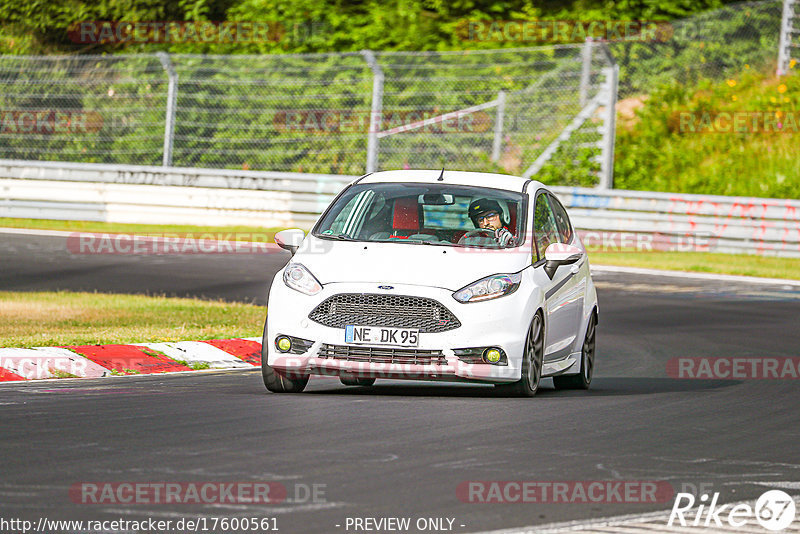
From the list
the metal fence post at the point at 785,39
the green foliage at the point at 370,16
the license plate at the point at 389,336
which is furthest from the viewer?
the green foliage at the point at 370,16

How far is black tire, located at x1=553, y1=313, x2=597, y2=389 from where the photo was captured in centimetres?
1109

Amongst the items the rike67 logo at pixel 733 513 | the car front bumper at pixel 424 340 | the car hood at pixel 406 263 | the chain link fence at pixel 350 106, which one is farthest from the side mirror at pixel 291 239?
the chain link fence at pixel 350 106

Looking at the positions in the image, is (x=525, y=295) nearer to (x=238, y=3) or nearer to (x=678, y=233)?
(x=678, y=233)

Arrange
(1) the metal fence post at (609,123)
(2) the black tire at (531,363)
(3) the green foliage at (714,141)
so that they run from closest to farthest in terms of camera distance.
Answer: (2) the black tire at (531,363) → (1) the metal fence post at (609,123) → (3) the green foliage at (714,141)

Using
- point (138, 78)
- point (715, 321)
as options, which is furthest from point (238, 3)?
point (715, 321)

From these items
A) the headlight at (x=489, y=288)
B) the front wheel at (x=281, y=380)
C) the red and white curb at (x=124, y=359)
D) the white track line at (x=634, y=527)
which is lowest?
the red and white curb at (x=124, y=359)

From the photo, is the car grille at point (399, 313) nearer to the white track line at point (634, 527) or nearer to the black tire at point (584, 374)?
the black tire at point (584, 374)

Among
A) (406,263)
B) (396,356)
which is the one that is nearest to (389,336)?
(396,356)

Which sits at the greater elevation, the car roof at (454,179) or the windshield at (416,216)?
the car roof at (454,179)

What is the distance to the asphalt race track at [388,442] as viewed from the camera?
5992mm

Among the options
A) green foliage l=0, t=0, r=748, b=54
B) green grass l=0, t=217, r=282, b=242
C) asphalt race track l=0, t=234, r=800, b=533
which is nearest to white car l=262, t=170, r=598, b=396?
asphalt race track l=0, t=234, r=800, b=533

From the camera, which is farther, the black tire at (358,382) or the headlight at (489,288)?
the black tire at (358,382)

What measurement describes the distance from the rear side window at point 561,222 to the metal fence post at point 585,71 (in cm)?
A: 1574

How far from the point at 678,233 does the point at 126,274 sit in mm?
10076
